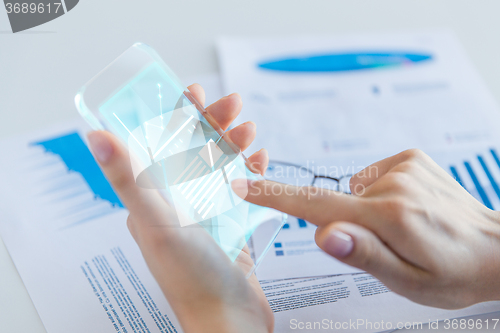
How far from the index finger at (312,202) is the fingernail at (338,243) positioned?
23 millimetres

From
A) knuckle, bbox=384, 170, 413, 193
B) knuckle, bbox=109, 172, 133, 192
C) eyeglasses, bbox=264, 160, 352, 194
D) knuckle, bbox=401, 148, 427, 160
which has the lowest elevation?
eyeglasses, bbox=264, 160, 352, 194

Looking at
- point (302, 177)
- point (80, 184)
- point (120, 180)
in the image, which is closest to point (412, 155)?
point (302, 177)

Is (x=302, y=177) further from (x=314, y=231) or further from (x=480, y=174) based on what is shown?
(x=480, y=174)

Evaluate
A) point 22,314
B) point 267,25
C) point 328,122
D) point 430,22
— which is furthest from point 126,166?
point 430,22

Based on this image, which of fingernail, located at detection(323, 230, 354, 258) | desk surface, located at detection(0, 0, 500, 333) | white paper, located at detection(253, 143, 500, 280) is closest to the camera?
fingernail, located at detection(323, 230, 354, 258)

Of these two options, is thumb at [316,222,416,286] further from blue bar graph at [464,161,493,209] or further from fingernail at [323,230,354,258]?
blue bar graph at [464,161,493,209]

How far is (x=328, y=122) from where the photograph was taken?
1.88 feet

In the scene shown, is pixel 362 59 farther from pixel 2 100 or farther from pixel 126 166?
pixel 2 100

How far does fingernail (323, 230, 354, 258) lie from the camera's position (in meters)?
0.26

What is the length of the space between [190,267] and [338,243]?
0.48ft

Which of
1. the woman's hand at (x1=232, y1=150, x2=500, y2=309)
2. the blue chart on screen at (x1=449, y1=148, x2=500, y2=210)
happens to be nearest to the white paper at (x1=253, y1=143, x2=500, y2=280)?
the blue chart on screen at (x1=449, y1=148, x2=500, y2=210)

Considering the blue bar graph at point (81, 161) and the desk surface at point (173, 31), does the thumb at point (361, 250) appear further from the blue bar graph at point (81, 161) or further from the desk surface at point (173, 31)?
the desk surface at point (173, 31)

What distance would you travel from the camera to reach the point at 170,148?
356 millimetres

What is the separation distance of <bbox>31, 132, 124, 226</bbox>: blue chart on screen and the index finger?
0.23m
